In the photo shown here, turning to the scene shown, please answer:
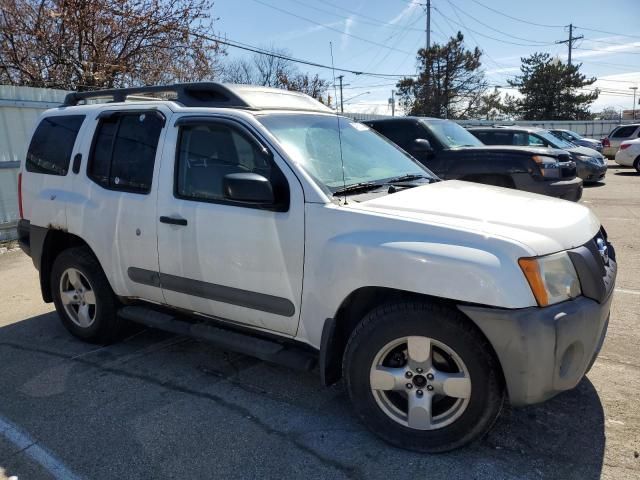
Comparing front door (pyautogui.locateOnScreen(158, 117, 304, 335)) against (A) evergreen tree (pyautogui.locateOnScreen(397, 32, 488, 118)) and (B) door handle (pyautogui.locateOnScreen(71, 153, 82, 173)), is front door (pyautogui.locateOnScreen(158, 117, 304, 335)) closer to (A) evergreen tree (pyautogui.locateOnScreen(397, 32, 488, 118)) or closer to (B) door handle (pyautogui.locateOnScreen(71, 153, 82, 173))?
(B) door handle (pyautogui.locateOnScreen(71, 153, 82, 173))

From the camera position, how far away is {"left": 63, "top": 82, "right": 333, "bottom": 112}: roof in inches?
142

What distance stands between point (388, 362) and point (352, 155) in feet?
5.01

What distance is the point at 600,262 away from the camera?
273 centimetres

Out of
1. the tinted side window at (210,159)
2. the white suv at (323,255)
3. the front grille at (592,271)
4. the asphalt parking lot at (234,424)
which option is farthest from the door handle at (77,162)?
the front grille at (592,271)

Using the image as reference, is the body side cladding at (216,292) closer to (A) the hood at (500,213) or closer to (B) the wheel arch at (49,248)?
(A) the hood at (500,213)

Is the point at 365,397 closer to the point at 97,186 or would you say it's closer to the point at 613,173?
the point at 97,186

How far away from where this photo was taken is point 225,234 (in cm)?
322

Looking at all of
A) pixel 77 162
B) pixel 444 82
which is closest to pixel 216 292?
pixel 77 162

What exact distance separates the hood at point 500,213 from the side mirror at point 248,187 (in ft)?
1.69

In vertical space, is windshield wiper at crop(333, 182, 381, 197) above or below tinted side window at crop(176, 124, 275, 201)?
below

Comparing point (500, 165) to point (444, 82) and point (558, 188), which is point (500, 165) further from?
point (444, 82)

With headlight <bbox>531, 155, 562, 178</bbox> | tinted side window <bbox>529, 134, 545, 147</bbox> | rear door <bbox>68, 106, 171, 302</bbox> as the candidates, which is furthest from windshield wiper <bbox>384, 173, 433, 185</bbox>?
tinted side window <bbox>529, 134, 545, 147</bbox>

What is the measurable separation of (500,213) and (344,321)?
1.09 metres

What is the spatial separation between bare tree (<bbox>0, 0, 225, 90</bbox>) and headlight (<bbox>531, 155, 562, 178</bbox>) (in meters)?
10.8
